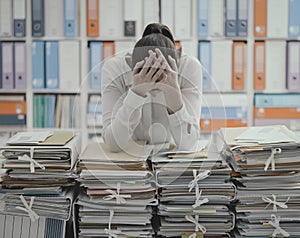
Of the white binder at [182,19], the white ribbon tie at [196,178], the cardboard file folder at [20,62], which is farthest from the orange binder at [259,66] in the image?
the white ribbon tie at [196,178]

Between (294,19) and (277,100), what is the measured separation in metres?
0.51

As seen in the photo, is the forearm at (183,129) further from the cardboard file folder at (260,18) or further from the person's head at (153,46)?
the cardboard file folder at (260,18)

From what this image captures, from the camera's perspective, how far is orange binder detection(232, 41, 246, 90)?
3.34 m

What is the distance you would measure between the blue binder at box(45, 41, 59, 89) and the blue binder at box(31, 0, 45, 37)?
0.31 feet

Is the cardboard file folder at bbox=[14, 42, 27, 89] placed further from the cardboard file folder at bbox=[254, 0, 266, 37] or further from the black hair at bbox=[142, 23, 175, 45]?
the black hair at bbox=[142, 23, 175, 45]

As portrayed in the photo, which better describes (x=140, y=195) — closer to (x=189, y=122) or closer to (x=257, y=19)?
(x=189, y=122)

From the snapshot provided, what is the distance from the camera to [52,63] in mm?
3355

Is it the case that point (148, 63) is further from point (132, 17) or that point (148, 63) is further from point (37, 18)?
point (37, 18)

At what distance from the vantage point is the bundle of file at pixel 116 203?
1.32 metres

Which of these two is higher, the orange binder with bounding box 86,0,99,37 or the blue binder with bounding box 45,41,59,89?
the orange binder with bounding box 86,0,99,37

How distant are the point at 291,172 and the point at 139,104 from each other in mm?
442

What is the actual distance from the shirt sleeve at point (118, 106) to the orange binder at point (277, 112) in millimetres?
1935

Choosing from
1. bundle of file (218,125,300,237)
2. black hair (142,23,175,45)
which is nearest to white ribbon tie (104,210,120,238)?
bundle of file (218,125,300,237)

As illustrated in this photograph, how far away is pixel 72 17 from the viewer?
333 centimetres
